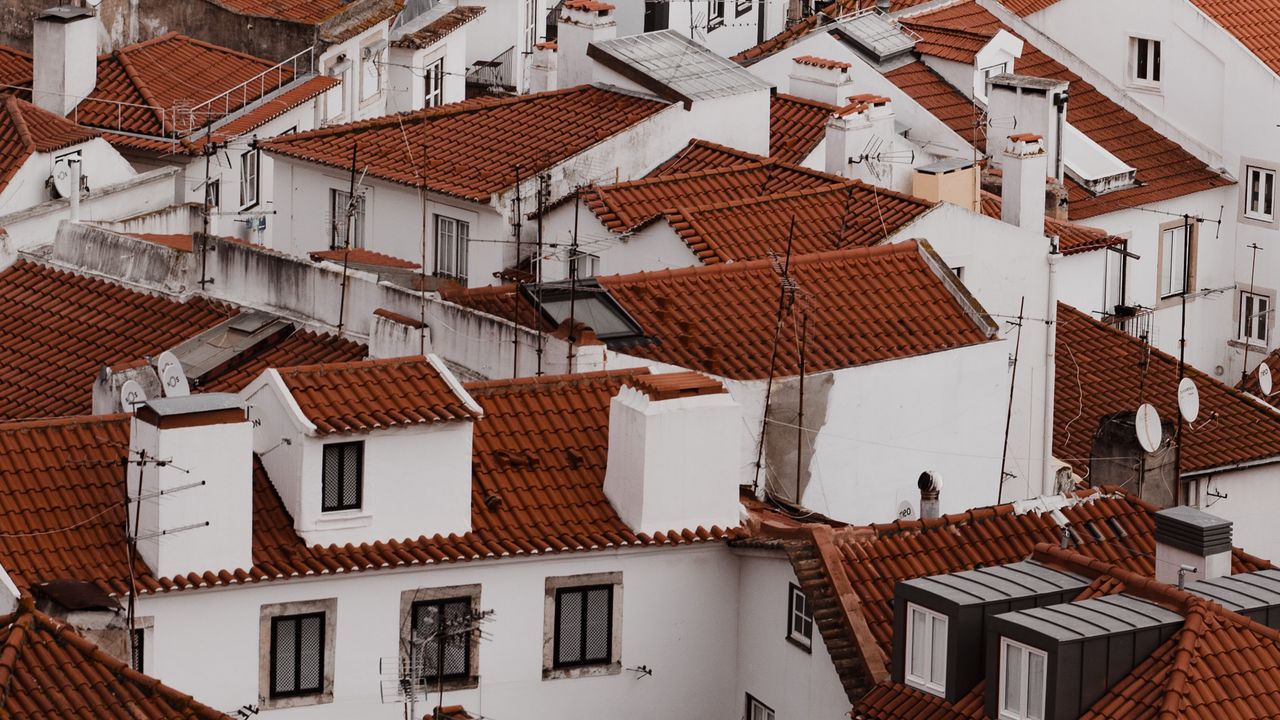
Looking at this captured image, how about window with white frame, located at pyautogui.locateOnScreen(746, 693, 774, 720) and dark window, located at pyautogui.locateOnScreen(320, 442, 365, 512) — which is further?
window with white frame, located at pyautogui.locateOnScreen(746, 693, 774, 720)

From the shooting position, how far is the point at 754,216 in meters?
52.7

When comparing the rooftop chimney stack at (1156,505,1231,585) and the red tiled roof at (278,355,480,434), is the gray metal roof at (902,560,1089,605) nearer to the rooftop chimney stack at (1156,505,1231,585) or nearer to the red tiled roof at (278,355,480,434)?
the rooftop chimney stack at (1156,505,1231,585)

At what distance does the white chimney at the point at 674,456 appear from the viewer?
4234 cm

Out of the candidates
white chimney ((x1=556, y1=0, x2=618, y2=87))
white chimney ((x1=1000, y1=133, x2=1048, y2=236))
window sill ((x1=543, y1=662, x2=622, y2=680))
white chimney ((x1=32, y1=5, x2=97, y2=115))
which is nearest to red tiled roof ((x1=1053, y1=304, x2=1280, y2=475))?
white chimney ((x1=1000, y1=133, x2=1048, y2=236))

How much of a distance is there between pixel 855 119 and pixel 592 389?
14341 millimetres

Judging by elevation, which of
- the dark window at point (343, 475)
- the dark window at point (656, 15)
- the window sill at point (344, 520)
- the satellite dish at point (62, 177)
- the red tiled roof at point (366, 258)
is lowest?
the window sill at point (344, 520)

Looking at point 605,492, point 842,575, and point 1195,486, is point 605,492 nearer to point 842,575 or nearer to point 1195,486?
point 842,575

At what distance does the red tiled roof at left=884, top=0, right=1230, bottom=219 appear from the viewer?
6800 cm

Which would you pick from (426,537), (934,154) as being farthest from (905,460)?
(934,154)

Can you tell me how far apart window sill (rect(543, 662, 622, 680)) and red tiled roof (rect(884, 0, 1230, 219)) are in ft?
85.0

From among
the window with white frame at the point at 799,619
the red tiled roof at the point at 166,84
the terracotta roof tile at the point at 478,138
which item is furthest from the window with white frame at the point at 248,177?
the window with white frame at the point at 799,619

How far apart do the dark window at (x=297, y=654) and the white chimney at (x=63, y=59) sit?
28911 millimetres

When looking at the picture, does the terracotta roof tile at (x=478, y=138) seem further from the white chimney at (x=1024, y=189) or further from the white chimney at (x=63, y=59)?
the white chimney at (x=63, y=59)

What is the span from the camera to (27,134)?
2453 inches
